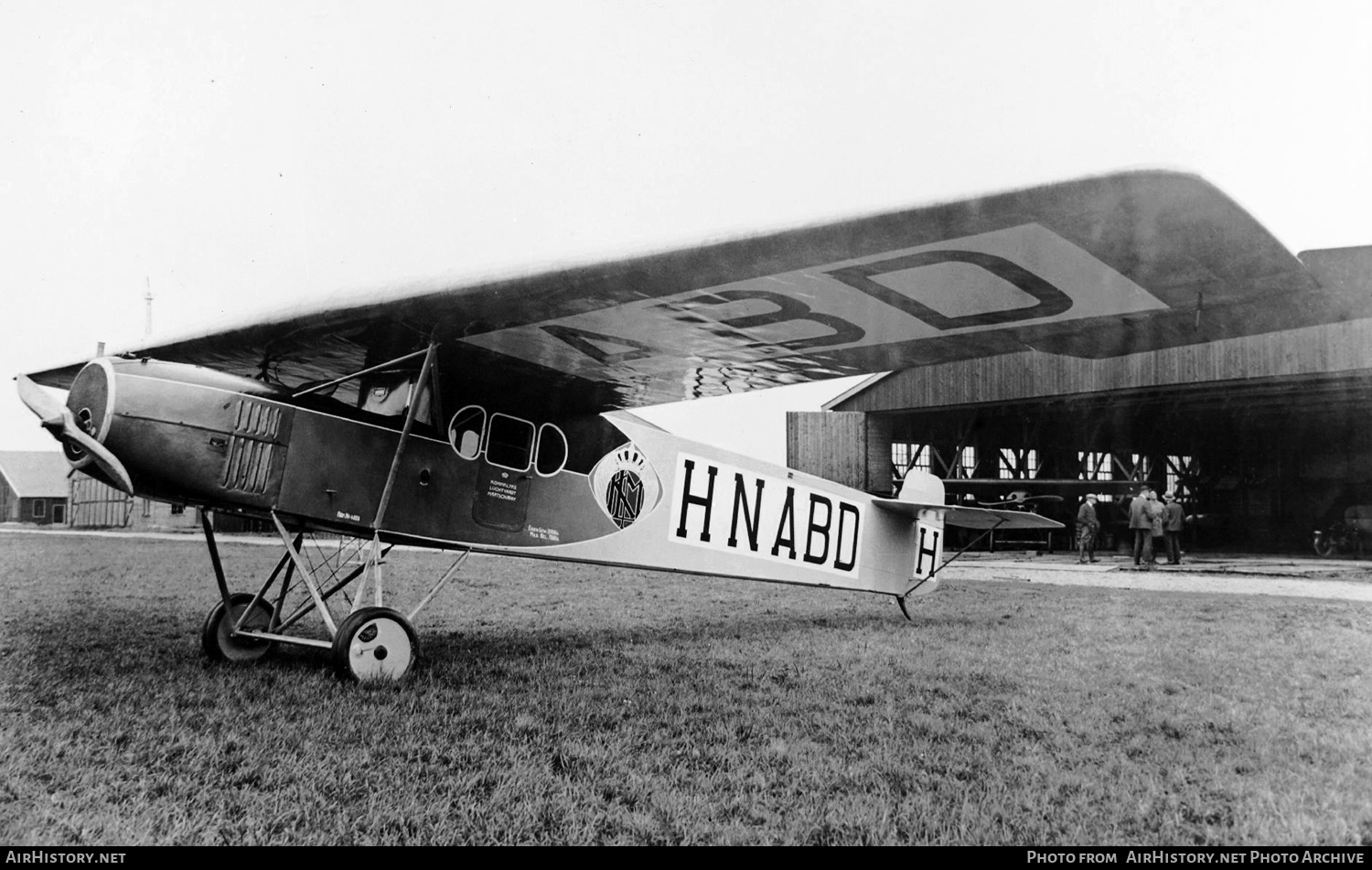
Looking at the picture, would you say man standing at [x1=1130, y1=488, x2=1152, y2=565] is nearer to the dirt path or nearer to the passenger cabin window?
the dirt path

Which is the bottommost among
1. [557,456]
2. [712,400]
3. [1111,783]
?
[1111,783]

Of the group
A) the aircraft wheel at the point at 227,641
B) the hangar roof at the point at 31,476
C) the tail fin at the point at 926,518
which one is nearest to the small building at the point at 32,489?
the hangar roof at the point at 31,476

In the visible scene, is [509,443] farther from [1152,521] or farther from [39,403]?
[1152,521]

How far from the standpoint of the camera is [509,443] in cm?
610

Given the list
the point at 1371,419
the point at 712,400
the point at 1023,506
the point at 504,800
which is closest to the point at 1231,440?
the point at 1371,419

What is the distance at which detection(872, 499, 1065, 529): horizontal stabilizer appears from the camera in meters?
7.83

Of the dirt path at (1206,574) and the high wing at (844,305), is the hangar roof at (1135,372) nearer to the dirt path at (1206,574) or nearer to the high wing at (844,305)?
the dirt path at (1206,574)

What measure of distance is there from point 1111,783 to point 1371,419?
2584 centimetres

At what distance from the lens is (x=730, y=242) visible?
3.77m

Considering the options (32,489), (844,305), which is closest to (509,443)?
(844,305)

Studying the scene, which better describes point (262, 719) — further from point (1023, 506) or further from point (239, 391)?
point (1023, 506)

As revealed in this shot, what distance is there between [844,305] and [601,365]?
6.53ft

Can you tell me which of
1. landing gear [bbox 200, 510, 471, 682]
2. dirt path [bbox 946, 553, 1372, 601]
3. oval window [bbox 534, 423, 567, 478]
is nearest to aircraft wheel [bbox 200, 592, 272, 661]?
landing gear [bbox 200, 510, 471, 682]

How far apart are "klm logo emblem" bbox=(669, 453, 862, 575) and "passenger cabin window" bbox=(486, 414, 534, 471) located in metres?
1.42
